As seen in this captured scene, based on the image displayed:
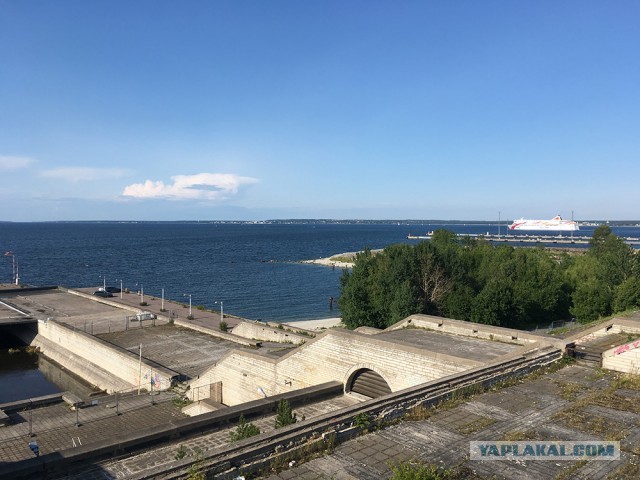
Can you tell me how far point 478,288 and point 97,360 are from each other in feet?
97.7

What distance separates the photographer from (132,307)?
44.5 metres

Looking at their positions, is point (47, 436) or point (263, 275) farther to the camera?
point (263, 275)

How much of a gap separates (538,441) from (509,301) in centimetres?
2459

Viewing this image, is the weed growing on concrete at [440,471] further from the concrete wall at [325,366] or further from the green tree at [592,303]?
the green tree at [592,303]

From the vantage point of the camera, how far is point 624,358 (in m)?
14.6

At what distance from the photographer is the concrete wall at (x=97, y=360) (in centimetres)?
2548

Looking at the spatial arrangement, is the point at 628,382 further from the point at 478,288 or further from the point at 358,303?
the point at 478,288

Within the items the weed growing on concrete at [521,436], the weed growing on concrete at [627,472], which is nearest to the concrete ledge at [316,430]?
the weed growing on concrete at [521,436]

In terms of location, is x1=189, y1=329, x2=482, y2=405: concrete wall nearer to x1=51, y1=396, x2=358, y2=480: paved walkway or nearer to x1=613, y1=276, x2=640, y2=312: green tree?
x1=51, y1=396, x2=358, y2=480: paved walkway

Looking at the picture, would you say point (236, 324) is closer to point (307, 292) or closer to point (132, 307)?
point (132, 307)

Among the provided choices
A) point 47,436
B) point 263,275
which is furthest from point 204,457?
point 263,275

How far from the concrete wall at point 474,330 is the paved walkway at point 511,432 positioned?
5.12 m

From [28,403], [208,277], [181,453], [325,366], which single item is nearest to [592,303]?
[325,366]

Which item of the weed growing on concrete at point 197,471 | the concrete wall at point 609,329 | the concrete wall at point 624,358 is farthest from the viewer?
the concrete wall at point 609,329
